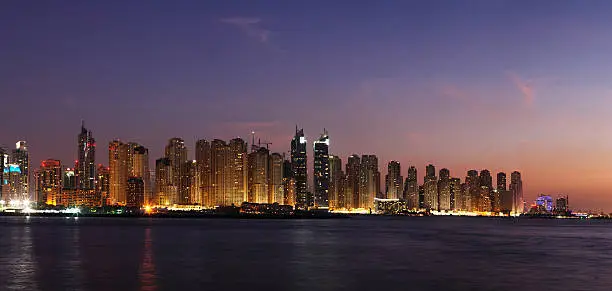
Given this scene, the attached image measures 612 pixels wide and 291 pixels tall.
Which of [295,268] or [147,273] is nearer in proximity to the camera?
[147,273]

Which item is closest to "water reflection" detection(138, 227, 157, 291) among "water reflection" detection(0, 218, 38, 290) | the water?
the water

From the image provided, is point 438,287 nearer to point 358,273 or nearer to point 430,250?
point 358,273

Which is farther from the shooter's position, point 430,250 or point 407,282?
point 430,250

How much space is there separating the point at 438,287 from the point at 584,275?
633 inches

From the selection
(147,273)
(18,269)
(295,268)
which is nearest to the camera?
(147,273)

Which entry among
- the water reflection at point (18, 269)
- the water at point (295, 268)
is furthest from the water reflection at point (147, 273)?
A: the water reflection at point (18, 269)

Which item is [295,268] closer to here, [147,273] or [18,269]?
[147,273]

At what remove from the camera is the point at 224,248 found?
280 ft

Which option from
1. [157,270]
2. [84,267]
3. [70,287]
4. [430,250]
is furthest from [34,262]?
[430,250]

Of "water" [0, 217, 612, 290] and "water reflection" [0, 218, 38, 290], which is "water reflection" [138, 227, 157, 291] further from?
"water reflection" [0, 218, 38, 290]

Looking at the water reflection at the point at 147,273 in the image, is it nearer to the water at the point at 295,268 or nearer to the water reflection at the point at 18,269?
the water at the point at 295,268

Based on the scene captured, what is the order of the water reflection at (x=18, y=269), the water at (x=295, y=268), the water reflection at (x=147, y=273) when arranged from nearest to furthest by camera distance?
→ the water reflection at (x=147, y=273), the water reflection at (x=18, y=269), the water at (x=295, y=268)

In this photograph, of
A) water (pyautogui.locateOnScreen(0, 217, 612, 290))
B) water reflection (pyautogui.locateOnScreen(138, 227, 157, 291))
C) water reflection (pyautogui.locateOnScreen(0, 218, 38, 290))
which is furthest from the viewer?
water (pyautogui.locateOnScreen(0, 217, 612, 290))

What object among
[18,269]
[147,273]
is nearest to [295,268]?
[147,273]
